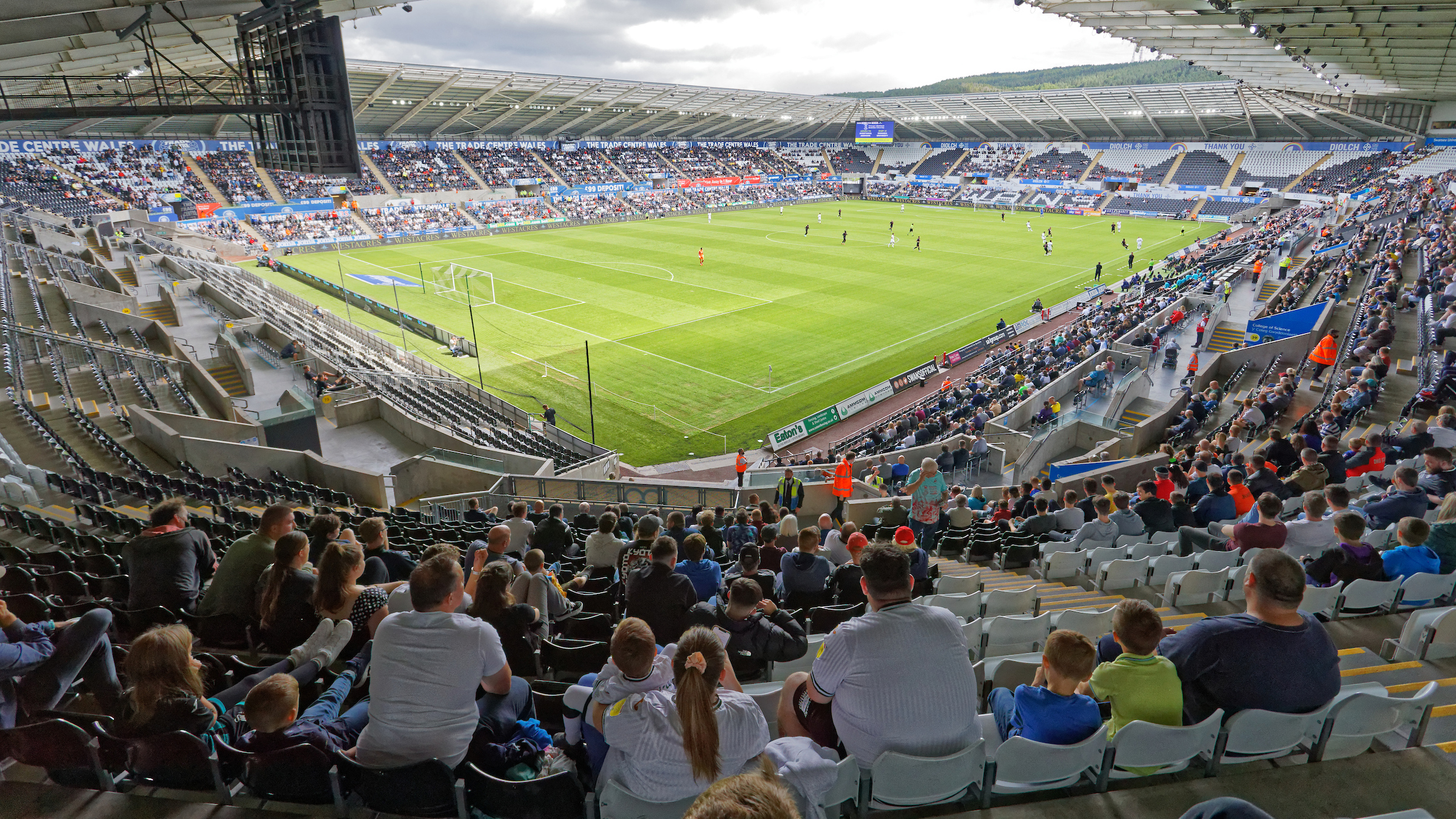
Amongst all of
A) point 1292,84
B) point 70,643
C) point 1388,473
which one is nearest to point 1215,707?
point 70,643

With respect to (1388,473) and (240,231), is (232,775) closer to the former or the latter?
(1388,473)

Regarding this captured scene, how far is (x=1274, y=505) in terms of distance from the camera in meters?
6.24

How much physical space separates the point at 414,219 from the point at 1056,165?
6583 centimetres

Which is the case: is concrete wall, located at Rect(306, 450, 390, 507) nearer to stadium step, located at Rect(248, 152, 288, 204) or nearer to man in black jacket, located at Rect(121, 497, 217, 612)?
man in black jacket, located at Rect(121, 497, 217, 612)

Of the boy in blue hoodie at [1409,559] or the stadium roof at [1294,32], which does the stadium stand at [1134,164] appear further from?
the boy in blue hoodie at [1409,559]

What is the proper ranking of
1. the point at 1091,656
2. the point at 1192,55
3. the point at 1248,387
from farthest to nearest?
1. the point at 1192,55
2. the point at 1248,387
3. the point at 1091,656

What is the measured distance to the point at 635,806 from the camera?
3006mm

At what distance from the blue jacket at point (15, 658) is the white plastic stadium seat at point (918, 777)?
4.12 m

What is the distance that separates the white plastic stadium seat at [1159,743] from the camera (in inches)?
135

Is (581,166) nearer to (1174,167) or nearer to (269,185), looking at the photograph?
(269,185)

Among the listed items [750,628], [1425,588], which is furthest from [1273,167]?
[750,628]

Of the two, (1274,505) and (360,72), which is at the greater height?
(360,72)

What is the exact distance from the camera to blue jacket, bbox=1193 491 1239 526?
27.0ft

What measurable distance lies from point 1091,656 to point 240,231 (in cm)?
6426
